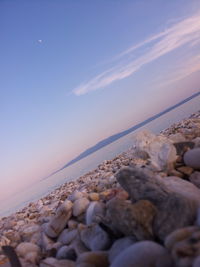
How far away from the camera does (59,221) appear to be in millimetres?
4105

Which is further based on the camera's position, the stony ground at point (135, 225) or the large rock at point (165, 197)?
the large rock at point (165, 197)

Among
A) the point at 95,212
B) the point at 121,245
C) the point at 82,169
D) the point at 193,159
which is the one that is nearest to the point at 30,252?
the point at 95,212

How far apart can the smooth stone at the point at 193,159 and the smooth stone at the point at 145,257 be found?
2.05 metres

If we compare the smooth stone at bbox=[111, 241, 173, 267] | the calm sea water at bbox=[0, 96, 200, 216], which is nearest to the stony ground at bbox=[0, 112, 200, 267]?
the smooth stone at bbox=[111, 241, 173, 267]

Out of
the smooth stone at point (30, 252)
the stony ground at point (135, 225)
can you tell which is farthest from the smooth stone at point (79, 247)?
the smooth stone at point (30, 252)

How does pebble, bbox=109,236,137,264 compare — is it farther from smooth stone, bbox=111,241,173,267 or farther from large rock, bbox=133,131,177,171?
large rock, bbox=133,131,177,171

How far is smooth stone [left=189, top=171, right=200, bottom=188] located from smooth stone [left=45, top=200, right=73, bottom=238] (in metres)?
1.92

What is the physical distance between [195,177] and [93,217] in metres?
1.45

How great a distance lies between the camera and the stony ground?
72.5 inches

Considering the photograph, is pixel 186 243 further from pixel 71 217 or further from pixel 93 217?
pixel 71 217

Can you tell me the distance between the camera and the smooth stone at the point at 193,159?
3.70 meters

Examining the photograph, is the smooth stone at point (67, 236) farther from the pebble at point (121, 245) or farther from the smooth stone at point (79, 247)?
the pebble at point (121, 245)

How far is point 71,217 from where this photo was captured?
4137 mm

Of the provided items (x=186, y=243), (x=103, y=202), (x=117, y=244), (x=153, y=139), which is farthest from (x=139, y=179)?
(x=153, y=139)
